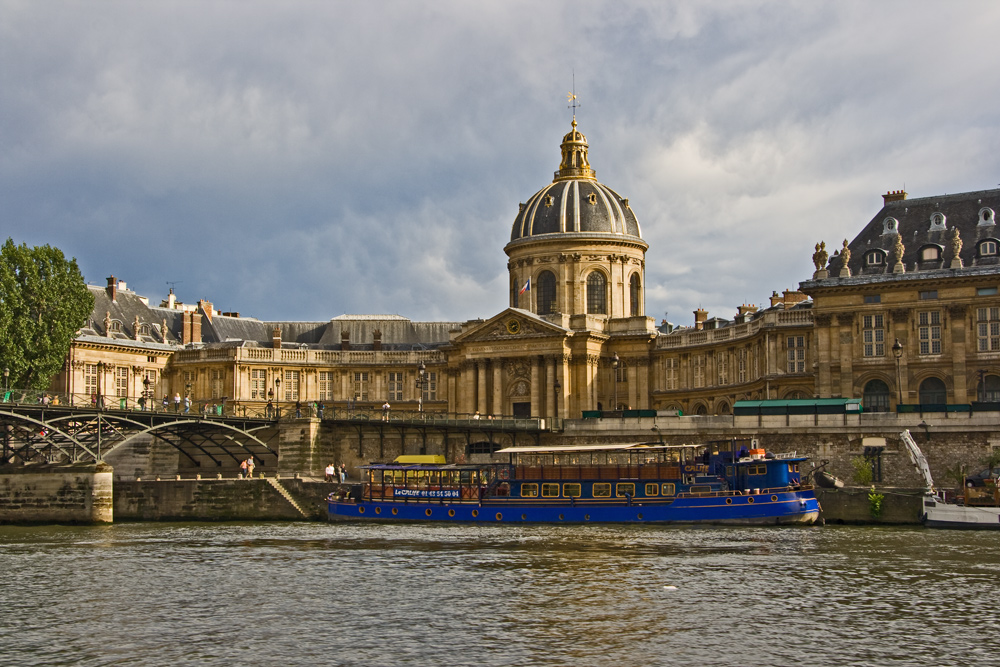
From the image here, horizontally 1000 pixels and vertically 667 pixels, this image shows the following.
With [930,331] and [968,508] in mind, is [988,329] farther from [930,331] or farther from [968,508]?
[968,508]

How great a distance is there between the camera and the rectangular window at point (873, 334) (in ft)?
269

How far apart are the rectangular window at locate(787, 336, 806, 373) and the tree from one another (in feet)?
149

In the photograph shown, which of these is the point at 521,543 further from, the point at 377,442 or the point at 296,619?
the point at 377,442

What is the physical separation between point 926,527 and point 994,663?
98.5 ft

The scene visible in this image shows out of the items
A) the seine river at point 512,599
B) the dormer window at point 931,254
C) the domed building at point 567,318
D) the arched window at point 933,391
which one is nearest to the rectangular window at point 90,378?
the domed building at point 567,318

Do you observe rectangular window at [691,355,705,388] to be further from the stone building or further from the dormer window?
the dormer window

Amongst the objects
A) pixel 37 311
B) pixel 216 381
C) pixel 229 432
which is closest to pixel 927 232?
pixel 229 432

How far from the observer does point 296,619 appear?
124 feet

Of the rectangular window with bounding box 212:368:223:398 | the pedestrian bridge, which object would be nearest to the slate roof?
the pedestrian bridge

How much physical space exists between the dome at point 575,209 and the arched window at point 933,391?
34.3 m

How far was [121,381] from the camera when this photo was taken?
108 meters

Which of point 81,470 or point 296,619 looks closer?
point 296,619

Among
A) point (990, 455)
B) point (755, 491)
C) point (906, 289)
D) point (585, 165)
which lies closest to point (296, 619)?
point (755, 491)

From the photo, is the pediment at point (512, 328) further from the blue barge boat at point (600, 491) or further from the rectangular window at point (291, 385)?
the blue barge boat at point (600, 491)
